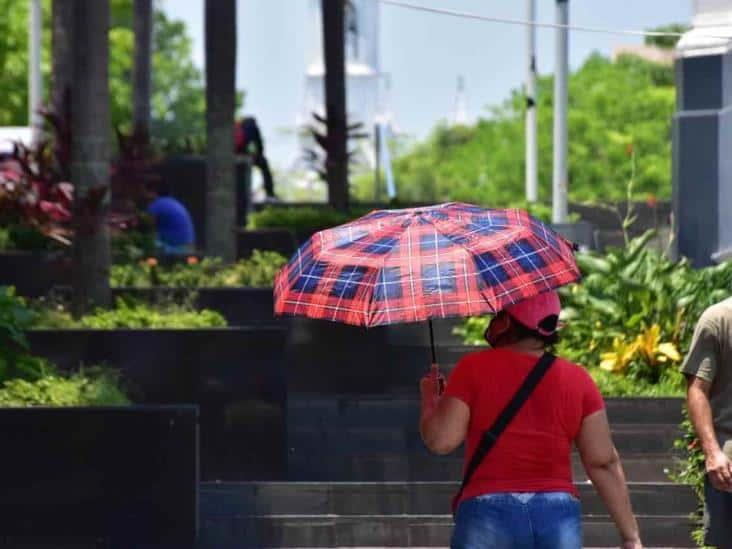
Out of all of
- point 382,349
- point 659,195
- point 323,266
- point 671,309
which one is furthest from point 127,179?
point 659,195

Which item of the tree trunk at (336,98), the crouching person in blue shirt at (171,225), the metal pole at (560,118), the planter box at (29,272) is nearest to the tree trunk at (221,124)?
the planter box at (29,272)

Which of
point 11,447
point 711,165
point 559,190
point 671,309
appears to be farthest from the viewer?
point 559,190

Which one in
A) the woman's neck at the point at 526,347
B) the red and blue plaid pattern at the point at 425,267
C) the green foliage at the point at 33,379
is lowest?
the green foliage at the point at 33,379

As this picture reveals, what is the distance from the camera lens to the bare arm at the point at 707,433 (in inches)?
322

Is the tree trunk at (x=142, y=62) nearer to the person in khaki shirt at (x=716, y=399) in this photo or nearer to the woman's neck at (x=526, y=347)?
the person in khaki shirt at (x=716, y=399)

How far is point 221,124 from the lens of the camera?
19688 mm

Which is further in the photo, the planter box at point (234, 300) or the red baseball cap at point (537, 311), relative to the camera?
the planter box at point (234, 300)

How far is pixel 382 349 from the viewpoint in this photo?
1492 centimetres

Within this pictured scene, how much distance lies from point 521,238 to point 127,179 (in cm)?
1289

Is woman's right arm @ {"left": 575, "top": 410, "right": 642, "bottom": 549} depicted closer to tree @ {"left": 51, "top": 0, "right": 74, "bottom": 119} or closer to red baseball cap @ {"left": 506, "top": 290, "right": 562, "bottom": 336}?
red baseball cap @ {"left": 506, "top": 290, "right": 562, "bottom": 336}

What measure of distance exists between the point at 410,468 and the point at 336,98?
42.0 ft

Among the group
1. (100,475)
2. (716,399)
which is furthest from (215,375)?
(716,399)

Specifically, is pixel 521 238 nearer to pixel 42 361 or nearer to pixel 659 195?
pixel 42 361

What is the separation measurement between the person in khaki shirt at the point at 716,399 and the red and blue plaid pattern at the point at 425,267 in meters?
1.16
